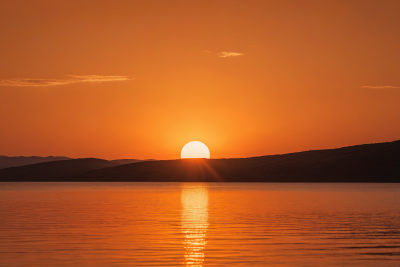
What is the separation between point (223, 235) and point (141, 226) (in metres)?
6.33

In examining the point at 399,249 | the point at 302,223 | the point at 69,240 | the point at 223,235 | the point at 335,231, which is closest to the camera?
the point at 399,249

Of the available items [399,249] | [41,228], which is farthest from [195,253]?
[41,228]

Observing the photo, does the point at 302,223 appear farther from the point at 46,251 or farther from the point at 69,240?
the point at 46,251

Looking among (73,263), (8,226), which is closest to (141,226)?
(8,226)

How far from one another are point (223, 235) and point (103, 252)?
746 centimetres

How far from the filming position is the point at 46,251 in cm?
2091

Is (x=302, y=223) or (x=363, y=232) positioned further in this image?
(x=302, y=223)

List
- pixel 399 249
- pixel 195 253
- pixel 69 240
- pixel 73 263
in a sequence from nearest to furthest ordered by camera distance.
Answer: pixel 73 263
pixel 195 253
pixel 399 249
pixel 69 240

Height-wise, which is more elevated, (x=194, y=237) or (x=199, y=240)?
(x=194, y=237)

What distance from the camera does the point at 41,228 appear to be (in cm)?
2922

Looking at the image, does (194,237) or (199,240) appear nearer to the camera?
(199,240)

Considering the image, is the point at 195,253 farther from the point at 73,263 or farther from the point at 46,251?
the point at 46,251

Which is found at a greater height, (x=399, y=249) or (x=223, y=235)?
(x=223, y=235)

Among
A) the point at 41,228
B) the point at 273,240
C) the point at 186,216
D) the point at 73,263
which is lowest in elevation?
the point at 73,263
